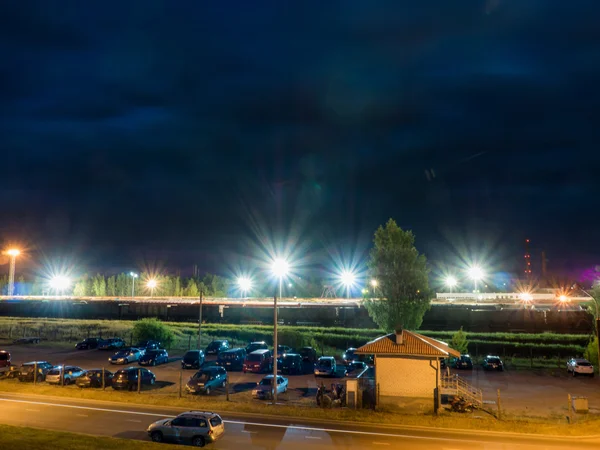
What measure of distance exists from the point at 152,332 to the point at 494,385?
41791 millimetres

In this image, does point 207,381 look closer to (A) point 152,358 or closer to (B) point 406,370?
(B) point 406,370

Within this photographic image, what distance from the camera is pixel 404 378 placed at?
31.7 meters

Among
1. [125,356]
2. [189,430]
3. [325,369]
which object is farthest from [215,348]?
[189,430]

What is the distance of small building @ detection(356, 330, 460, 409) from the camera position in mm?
31141

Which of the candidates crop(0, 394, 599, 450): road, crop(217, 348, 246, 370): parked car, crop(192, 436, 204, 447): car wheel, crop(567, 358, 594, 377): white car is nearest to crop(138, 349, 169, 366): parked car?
crop(217, 348, 246, 370): parked car

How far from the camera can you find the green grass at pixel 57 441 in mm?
19453

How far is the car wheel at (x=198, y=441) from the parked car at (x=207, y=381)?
42.4ft

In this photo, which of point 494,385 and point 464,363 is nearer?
point 494,385

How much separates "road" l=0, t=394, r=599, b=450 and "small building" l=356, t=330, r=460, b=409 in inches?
178

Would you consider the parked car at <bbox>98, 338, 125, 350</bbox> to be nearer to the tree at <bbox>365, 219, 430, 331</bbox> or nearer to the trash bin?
the tree at <bbox>365, 219, 430, 331</bbox>

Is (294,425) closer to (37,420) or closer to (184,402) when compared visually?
(184,402)

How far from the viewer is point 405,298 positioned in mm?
58562

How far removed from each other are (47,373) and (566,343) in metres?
62.2

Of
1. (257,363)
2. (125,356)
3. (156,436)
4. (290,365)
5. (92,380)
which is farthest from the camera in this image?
(125,356)
